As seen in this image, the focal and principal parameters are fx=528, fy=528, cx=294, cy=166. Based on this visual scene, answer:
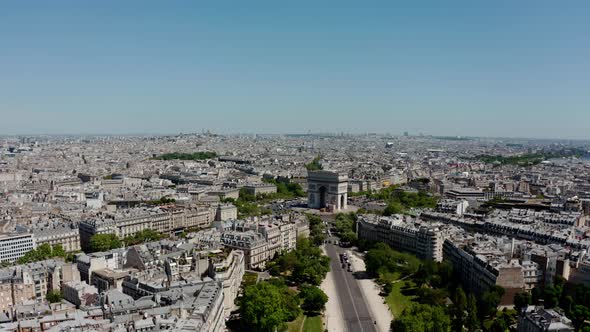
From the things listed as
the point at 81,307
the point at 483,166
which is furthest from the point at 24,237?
the point at 483,166

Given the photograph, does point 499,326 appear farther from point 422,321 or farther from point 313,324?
point 313,324

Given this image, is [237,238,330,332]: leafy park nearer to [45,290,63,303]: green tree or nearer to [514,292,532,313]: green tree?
[45,290,63,303]: green tree

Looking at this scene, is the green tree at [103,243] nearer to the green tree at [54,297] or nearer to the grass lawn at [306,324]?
the green tree at [54,297]

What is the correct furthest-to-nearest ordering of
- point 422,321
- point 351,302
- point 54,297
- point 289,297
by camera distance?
1. point 351,302
2. point 289,297
3. point 54,297
4. point 422,321

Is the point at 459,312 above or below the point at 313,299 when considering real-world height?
above

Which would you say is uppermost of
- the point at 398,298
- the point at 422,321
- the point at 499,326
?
the point at 422,321

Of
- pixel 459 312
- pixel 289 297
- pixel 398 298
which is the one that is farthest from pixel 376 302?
pixel 289 297
